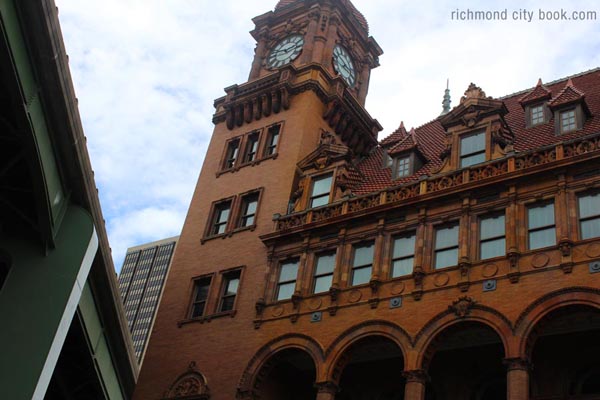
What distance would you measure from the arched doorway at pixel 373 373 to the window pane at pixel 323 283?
2971 millimetres

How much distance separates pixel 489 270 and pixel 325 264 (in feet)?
25.8

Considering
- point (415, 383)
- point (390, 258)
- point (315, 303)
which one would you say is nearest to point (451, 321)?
point (415, 383)

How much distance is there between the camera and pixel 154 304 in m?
159

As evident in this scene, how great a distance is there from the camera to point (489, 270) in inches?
1061

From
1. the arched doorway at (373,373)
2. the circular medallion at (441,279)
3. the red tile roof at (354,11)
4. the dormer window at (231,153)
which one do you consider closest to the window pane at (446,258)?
the circular medallion at (441,279)

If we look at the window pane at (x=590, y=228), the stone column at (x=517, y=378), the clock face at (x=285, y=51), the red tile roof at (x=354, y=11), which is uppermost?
the red tile roof at (x=354, y=11)

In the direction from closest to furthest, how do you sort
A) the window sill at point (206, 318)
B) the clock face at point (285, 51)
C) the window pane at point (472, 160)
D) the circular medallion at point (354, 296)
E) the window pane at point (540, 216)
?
the window pane at point (540, 216) < the circular medallion at point (354, 296) < the window pane at point (472, 160) < the window sill at point (206, 318) < the clock face at point (285, 51)

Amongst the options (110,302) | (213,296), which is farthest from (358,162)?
(110,302)

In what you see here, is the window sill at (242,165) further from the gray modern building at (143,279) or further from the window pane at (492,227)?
the gray modern building at (143,279)

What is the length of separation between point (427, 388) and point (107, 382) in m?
12.8

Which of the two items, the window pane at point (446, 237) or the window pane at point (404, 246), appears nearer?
the window pane at point (446, 237)

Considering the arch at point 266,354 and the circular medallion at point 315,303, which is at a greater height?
the circular medallion at point 315,303

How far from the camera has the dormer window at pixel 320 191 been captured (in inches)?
1401

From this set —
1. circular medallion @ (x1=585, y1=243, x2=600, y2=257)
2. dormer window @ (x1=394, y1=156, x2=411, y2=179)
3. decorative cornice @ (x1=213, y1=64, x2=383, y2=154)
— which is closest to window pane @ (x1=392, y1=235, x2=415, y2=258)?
dormer window @ (x1=394, y1=156, x2=411, y2=179)
